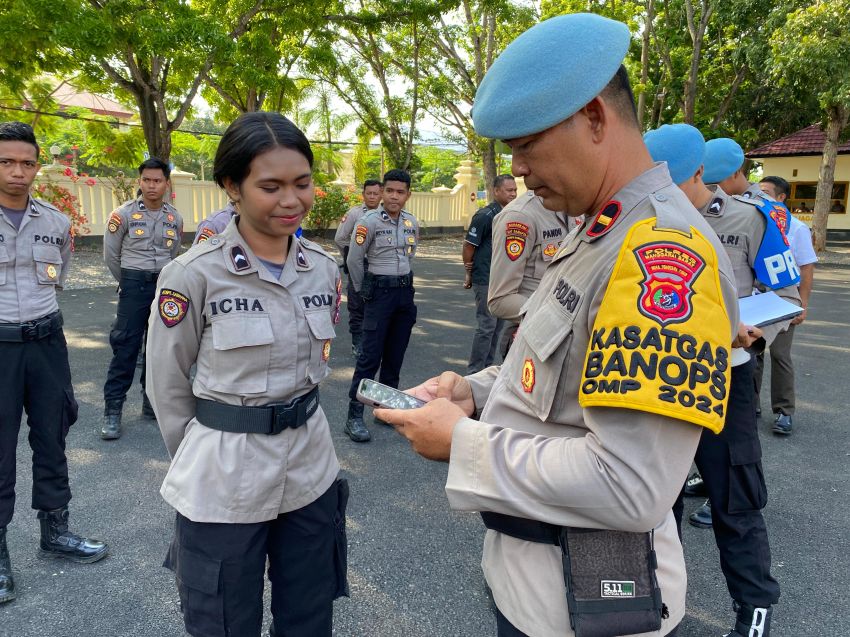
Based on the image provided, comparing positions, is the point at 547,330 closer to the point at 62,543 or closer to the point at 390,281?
the point at 62,543

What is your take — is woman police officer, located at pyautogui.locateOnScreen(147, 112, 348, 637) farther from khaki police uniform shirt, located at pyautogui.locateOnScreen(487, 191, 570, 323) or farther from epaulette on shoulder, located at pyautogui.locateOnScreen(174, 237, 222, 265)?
khaki police uniform shirt, located at pyautogui.locateOnScreen(487, 191, 570, 323)

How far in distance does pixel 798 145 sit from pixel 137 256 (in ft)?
76.9

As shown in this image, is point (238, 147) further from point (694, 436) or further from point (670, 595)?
point (670, 595)

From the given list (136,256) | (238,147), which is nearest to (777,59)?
(136,256)

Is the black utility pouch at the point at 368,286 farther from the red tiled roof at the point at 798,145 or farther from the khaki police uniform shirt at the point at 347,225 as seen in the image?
the red tiled roof at the point at 798,145

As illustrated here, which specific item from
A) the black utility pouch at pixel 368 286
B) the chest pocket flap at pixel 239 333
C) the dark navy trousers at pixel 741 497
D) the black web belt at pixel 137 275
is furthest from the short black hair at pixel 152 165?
the dark navy trousers at pixel 741 497

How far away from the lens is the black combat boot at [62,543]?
2775mm

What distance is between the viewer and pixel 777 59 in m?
14.0

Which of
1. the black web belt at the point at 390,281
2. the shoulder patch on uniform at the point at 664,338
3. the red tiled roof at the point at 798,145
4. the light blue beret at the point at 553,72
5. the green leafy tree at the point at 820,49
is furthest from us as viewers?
the red tiled roof at the point at 798,145

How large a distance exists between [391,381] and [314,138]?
57.6 ft

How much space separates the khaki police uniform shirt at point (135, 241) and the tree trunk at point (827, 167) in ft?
53.4

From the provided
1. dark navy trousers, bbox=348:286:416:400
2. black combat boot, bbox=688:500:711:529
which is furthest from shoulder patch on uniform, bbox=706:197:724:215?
dark navy trousers, bbox=348:286:416:400

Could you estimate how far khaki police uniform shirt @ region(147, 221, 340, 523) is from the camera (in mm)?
1687

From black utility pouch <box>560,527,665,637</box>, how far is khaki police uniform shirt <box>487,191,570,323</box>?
91.8 inches
